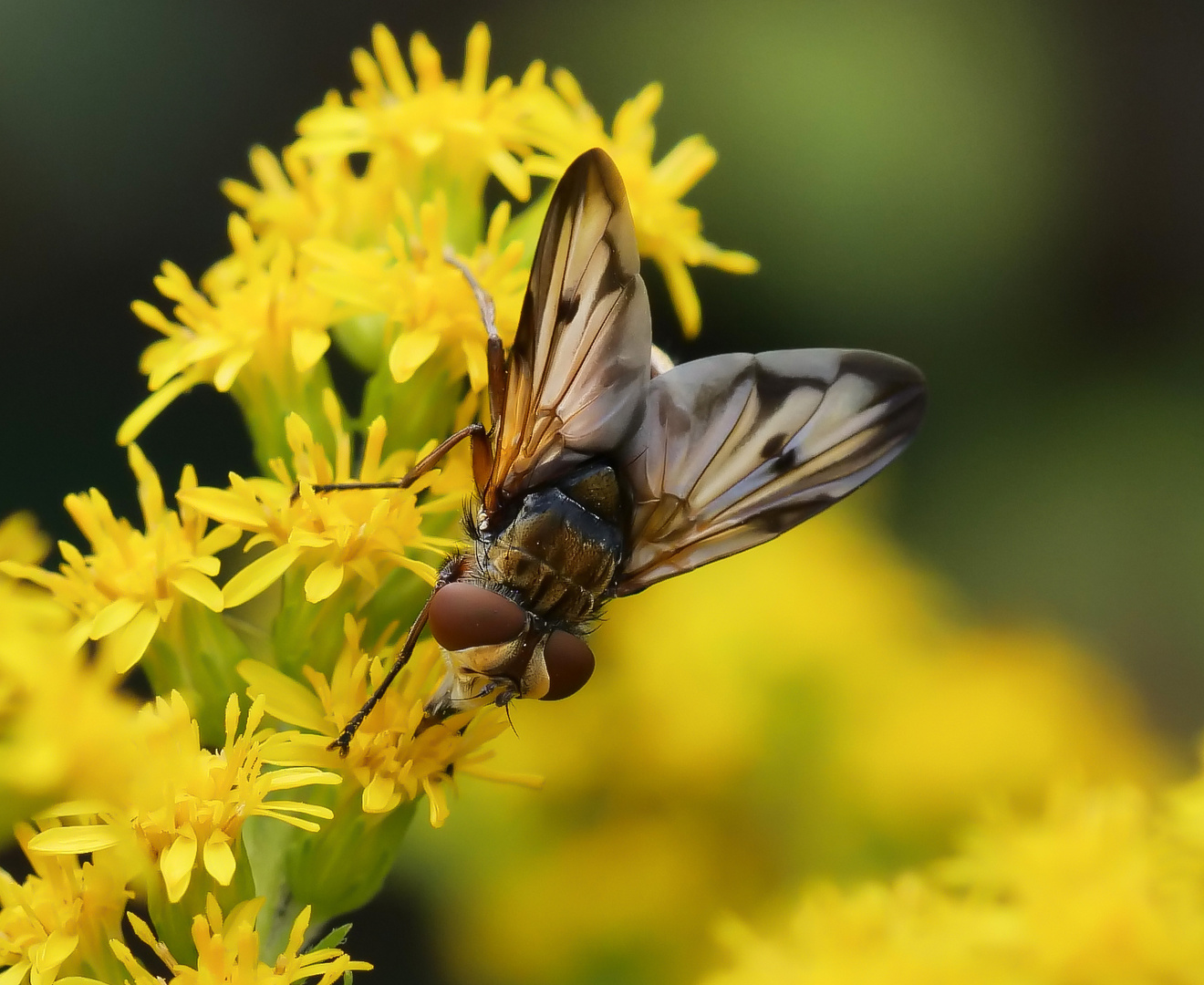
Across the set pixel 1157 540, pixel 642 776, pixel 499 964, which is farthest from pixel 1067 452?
pixel 499 964

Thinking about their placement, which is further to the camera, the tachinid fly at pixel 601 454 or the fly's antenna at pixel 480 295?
the fly's antenna at pixel 480 295

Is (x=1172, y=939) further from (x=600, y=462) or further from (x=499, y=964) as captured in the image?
(x=499, y=964)

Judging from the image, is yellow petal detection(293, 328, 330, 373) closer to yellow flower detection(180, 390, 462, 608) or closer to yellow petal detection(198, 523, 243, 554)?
yellow flower detection(180, 390, 462, 608)

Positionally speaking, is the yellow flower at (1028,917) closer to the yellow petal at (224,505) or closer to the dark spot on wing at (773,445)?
the dark spot on wing at (773,445)

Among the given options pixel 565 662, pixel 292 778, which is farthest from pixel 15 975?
pixel 565 662

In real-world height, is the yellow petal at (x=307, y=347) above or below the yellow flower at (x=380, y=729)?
above

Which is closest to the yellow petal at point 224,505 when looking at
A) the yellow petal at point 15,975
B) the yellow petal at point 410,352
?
the yellow petal at point 410,352
